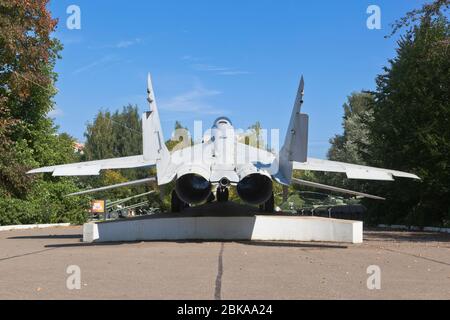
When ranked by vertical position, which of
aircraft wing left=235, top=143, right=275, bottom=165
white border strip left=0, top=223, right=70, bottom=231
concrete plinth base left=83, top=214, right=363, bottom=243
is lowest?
white border strip left=0, top=223, right=70, bottom=231

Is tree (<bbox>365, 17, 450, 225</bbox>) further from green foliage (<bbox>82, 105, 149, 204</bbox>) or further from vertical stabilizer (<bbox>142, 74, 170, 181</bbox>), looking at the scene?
green foliage (<bbox>82, 105, 149, 204</bbox>)

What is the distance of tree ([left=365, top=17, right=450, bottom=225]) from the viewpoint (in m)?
25.6

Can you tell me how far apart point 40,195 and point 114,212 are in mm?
22172

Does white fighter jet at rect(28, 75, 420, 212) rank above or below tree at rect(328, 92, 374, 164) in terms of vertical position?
below

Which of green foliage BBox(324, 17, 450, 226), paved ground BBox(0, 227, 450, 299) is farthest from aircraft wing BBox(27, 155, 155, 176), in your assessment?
green foliage BBox(324, 17, 450, 226)

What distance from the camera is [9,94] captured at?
100 ft

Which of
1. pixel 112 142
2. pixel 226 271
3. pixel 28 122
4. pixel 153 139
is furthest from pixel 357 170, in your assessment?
pixel 112 142

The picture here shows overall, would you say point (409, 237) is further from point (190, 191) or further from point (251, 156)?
point (190, 191)

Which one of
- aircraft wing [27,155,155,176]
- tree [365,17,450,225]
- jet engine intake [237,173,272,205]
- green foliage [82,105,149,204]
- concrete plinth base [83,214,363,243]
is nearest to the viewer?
jet engine intake [237,173,272,205]

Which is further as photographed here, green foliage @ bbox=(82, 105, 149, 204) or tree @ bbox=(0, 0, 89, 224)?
green foliage @ bbox=(82, 105, 149, 204)

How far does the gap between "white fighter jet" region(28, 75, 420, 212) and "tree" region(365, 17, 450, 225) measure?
8545 mm

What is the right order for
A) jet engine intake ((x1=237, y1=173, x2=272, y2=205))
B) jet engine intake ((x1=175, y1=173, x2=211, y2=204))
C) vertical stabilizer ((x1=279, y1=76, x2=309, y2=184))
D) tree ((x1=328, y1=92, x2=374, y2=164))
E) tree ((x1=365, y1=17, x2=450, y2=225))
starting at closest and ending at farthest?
1. vertical stabilizer ((x1=279, y1=76, x2=309, y2=184))
2. jet engine intake ((x1=175, y1=173, x2=211, y2=204))
3. jet engine intake ((x1=237, y1=173, x2=272, y2=205))
4. tree ((x1=365, y1=17, x2=450, y2=225))
5. tree ((x1=328, y1=92, x2=374, y2=164))
